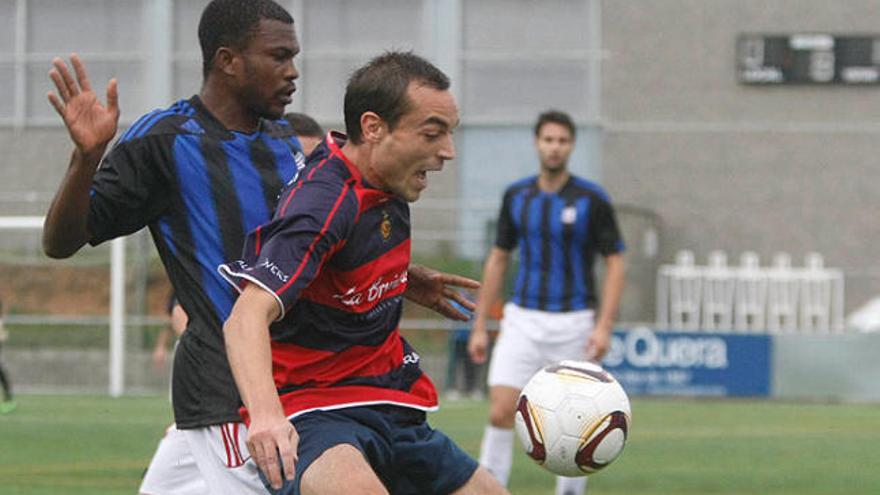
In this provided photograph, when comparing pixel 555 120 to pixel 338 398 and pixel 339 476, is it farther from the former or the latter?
pixel 339 476

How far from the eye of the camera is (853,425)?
17016mm

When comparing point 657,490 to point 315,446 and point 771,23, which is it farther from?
point 771,23

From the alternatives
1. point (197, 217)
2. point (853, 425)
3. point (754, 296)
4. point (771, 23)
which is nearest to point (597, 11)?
point (771, 23)

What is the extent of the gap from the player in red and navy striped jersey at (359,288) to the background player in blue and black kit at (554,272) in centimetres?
503

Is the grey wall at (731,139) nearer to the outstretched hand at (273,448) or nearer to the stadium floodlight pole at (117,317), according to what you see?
the stadium floodlight pole at (117,317)

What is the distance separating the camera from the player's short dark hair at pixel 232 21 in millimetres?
5270

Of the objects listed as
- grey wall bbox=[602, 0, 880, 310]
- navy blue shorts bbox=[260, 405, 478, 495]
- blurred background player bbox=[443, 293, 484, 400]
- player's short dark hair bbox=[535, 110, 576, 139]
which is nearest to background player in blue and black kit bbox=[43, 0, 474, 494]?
navy blue shorts bbox=[260, 405, 478, 495]

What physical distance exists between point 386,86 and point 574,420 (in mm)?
1313

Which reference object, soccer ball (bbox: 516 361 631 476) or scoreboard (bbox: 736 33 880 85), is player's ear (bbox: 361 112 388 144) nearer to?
soccer ball (bbox: 516 361 631 476)

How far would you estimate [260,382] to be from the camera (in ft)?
13.9

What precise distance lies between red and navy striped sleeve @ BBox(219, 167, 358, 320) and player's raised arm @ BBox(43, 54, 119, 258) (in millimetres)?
511

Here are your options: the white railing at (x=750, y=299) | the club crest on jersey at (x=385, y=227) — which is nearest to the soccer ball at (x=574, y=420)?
the club crest on jersey at (x=385, y=227)

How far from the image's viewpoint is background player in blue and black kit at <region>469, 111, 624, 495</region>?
32.9 feet

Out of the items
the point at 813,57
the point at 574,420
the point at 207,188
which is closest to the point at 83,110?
the point at 207,188
